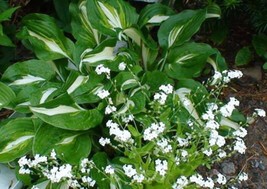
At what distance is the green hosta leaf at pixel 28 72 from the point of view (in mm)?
2369

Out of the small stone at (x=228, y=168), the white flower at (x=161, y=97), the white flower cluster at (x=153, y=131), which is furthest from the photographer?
the small stone at (x=228, y=168)

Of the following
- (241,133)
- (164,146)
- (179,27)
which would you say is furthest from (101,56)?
(241,133)

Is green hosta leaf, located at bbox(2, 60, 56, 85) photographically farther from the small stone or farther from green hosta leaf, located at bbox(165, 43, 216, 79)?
the small stone

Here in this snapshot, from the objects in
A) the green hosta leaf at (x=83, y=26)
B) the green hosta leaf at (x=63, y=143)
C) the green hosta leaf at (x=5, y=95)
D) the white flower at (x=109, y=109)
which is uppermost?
the white flower at (x=109, y=109)

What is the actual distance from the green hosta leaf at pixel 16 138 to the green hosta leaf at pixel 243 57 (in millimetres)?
1111

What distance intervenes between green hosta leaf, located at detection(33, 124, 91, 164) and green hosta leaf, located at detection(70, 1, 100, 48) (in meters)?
0.49

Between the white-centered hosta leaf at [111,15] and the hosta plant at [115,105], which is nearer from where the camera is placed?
the hosta plant at [115,105]

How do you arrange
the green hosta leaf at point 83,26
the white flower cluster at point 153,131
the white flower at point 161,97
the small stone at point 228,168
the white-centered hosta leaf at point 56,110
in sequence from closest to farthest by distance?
the white flower cluster at point 153,131
the white flower at point 161,97
the white-centered hosta leaf at point 56,110
the small stone at point 228,168
the green hosta leaf at point 83,26

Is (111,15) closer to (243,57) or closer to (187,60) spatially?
(187,60)

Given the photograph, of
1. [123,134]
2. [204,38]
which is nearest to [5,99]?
[123,134]

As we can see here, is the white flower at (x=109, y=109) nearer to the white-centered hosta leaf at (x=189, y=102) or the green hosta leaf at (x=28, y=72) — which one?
the white-centered hosta leaf at (x=189, y=102)

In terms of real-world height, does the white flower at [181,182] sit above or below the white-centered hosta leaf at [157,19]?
below

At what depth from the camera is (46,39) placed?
2.44 m

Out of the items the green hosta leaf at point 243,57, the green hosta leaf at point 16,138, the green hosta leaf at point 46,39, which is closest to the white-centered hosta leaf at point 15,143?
the green hosta leaf at point 16,138
